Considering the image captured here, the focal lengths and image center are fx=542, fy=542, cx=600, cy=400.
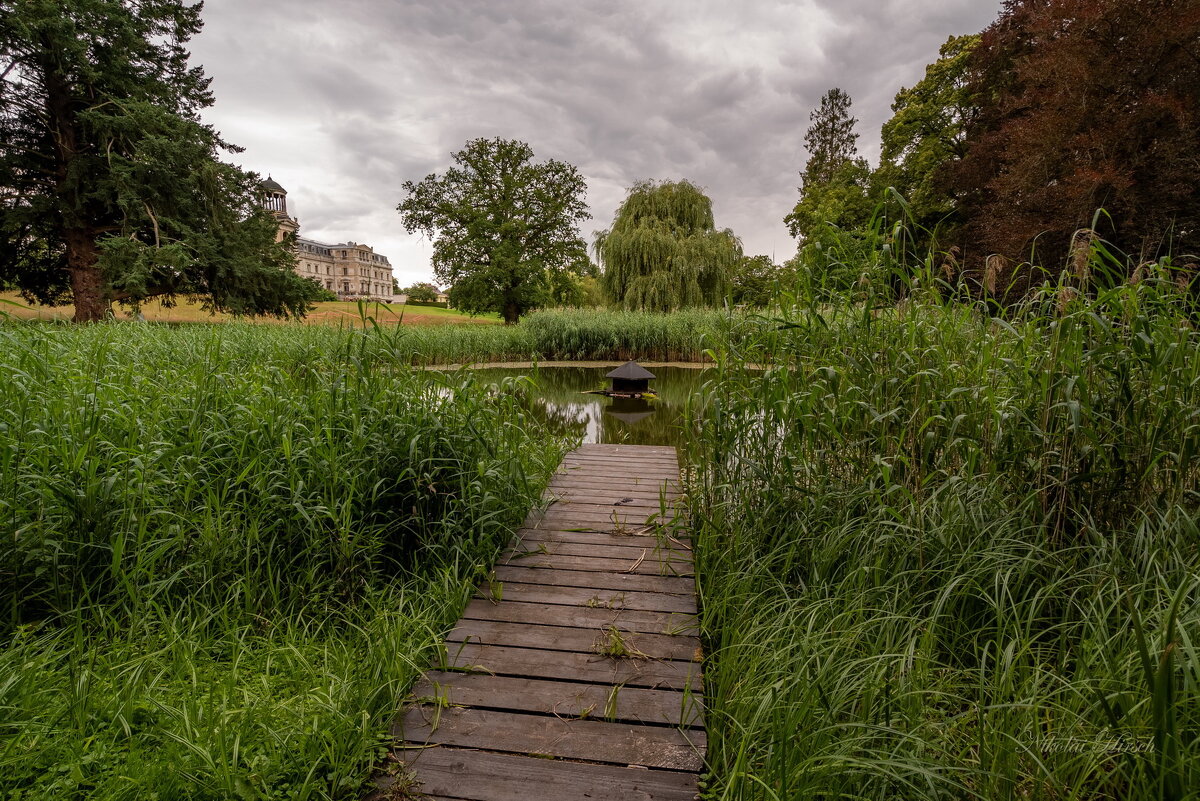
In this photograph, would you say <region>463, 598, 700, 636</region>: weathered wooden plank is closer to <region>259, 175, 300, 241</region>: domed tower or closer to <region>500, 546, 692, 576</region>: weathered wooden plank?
<region>500, 546, 692, 576</region>: weathered wooden plank

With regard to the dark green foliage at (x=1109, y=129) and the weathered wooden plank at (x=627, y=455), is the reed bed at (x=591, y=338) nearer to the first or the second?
the dark green foliage at (x=1109, y=129)

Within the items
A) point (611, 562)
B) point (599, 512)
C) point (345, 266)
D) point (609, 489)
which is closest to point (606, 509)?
point (599, 512)

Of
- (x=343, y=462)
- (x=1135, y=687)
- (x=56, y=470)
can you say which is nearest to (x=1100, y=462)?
(x=1135, y=687)

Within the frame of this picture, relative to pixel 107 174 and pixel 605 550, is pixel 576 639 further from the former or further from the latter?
pixel 107 174

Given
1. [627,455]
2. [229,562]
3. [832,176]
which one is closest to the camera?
[229,562]

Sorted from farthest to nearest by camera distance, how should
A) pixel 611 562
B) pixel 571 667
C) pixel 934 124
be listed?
pixel 934 124
pixel 611 562
pixel 571 667

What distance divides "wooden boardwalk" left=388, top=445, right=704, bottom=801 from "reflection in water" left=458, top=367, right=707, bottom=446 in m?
1.90

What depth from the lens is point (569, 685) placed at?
174 centimetres

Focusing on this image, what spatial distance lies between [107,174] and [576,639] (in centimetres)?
1903

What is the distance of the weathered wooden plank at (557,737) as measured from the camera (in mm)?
1443

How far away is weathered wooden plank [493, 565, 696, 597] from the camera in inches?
94.1

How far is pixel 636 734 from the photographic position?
1.52 metres

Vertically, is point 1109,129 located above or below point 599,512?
above

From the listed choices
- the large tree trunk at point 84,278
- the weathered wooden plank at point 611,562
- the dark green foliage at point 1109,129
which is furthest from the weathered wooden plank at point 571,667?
the large tree trunk at point 84,278
